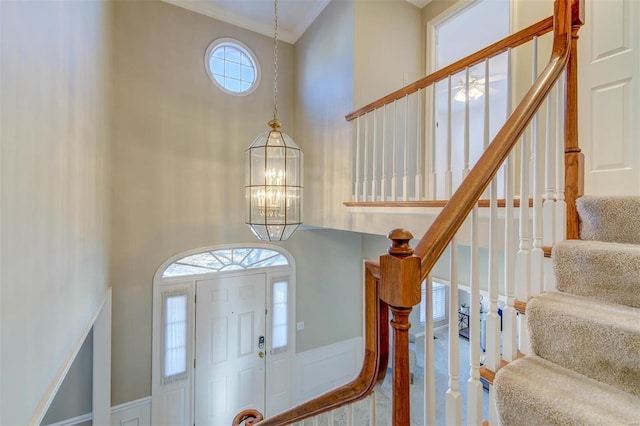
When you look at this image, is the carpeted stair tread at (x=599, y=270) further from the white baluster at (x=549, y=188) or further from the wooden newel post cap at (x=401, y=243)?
the wooden newel post cap at (x=401, y=243)

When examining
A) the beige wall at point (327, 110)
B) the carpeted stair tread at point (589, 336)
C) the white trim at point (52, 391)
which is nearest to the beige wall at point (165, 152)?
the beige wall at point (327, 110)

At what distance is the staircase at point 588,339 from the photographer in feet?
2.72

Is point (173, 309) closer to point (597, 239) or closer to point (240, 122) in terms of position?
point (240, 122)

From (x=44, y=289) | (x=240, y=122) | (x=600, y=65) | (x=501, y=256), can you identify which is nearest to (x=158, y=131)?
(x=240, y=122)

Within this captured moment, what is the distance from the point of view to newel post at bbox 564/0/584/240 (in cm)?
131

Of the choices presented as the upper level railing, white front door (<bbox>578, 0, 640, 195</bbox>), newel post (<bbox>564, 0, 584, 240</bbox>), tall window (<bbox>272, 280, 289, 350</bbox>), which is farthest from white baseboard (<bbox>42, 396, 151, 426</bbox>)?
white front door (<bbox>578, 0, 640, 195</bbox>)

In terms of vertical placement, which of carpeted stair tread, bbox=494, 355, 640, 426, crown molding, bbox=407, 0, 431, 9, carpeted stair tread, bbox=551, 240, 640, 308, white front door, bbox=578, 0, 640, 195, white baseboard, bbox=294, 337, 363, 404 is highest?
crown molding, bbox=407, 0, 431, 9

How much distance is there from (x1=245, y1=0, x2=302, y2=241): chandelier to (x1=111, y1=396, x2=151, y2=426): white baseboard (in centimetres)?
262

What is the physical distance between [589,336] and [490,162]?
0.66 meters

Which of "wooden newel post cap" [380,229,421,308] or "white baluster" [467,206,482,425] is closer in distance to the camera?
"wooden newel post cap" [380,229,421,308]

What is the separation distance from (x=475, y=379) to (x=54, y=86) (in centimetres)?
215

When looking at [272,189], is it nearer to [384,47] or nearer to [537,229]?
[537,229]

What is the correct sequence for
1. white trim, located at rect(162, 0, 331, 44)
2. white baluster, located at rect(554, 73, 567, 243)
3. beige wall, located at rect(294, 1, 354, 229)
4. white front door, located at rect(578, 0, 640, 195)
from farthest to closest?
1. white trim, located at rect(162, 0, 331, 44)
2. beige wall, located at rect(294, 1, 354, 229)
3. white front door, located at rect(578, 0, 640, 195)
4. white baluster, located at rect(554, 73, 567, 243)

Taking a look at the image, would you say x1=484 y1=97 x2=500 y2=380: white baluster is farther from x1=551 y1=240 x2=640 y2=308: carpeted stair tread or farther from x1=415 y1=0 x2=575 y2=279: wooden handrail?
x1=551 y1=240 x2=640 y2=308: carpeted stair tread
